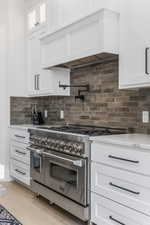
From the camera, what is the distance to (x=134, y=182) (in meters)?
1.94

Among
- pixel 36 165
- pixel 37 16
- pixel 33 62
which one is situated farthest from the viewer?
pixel 33 62

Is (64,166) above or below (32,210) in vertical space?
above

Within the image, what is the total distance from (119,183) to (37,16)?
3027 millimetres

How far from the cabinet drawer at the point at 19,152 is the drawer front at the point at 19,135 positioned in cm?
7

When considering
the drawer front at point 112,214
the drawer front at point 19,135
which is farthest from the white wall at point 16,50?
the drawer front at point 112,214

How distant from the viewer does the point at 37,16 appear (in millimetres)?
4004

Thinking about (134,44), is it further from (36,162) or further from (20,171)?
(20,171)

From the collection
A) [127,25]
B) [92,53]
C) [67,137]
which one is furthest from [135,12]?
[67,137]

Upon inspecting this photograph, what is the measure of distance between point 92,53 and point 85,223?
1802 mm

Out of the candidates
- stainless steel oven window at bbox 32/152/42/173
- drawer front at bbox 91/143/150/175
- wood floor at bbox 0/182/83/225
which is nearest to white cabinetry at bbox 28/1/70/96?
stainless steel oven window at bbox 32/152/42/173

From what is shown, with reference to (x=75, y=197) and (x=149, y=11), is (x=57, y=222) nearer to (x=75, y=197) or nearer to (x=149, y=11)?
(x=75, y=197)

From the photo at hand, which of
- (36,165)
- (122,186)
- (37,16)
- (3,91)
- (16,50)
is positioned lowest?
(36,165)

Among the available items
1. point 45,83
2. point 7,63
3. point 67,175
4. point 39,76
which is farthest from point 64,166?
point 7,63

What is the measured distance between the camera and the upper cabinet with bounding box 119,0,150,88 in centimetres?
220
